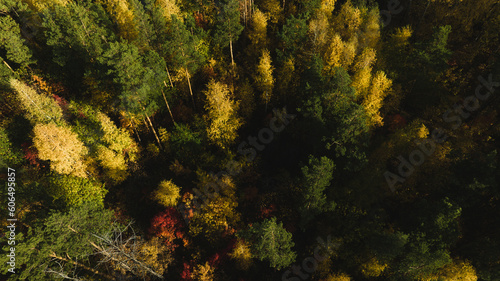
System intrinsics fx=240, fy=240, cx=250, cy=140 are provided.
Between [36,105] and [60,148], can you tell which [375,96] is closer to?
[60,148]

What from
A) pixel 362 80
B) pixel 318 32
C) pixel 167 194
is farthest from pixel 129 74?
pixel 362 80

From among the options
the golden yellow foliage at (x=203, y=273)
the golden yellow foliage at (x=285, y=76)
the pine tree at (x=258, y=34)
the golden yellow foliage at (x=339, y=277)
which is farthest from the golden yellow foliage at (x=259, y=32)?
the golden yellow foliage at (x=339, y=277)

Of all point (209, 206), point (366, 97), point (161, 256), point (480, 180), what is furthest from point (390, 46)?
point (161, 256)

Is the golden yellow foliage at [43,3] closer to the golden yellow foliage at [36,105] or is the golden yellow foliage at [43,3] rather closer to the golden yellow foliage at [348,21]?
the golden yellow foliage at [36,105]

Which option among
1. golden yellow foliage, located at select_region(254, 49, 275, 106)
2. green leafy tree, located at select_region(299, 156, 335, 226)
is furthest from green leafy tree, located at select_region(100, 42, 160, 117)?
green leafy tree, located at select_region(299, 156, 335, 226)

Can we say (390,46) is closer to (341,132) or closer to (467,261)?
(341,132)
